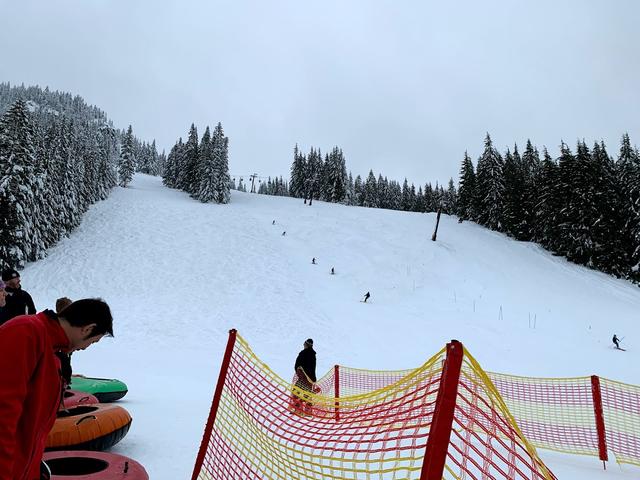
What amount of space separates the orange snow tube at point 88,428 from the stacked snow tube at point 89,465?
707 millimetres

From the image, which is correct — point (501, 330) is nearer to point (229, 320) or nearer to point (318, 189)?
point (229, 320)

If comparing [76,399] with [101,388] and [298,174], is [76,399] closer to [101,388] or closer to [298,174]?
[101,388]

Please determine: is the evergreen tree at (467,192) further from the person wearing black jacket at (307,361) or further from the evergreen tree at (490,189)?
the person wearing black jacket at (307,361)

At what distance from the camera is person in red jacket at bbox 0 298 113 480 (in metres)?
1.88

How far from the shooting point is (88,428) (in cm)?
501

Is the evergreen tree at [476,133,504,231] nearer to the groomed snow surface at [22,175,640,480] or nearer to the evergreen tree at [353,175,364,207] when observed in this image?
the groomed snow surface at [22,175,640,480]

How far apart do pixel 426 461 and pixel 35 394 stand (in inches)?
80.2

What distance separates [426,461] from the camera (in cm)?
196

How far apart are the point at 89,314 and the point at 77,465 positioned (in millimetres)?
2983

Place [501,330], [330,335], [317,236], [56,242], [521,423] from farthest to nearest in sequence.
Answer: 1. [317,236]
2. [56,242]
3. [501,330]
4. [330,335]
5. [521,423]

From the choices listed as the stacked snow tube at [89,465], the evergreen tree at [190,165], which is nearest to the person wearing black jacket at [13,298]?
the stacked snow tube at [89,465]

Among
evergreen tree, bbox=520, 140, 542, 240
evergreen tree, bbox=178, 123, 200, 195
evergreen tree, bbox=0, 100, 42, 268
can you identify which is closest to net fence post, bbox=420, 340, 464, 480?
evergreen tree, bbox=0, 100, 42, 268

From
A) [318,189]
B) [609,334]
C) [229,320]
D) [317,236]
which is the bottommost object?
[229,320]

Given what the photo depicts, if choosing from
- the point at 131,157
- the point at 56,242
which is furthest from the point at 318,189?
the point at 56,242
